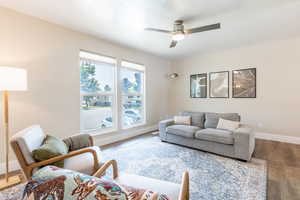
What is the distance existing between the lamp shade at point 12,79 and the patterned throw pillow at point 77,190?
178cm

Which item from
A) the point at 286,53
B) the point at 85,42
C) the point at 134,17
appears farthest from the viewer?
the point at 286,53

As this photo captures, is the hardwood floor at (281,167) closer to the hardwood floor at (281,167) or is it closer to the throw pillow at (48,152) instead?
the hardwood floor at (281,167)

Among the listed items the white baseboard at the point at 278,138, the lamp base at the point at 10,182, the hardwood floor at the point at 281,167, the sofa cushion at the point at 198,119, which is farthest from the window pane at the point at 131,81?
the white baseboard at the point at 278,138

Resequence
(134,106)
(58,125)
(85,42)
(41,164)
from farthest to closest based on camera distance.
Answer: (134,106)
(85,42)
(58,125)
(41,164)

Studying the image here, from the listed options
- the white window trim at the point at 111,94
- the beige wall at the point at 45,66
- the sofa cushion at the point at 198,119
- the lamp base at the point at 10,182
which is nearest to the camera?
the lamp base at the point at 10,182

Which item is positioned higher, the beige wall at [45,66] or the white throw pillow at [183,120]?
the beige wall at [45,66]

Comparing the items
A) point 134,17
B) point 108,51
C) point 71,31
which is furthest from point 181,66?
point 71,31

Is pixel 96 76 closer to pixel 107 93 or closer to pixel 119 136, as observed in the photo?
pixel 107 93

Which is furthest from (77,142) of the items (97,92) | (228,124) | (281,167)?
(281,167)

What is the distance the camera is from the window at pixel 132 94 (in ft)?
14.3

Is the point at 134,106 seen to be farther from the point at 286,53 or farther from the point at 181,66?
the point at 286,53

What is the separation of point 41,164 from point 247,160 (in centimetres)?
317

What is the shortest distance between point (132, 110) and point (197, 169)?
2.78 m

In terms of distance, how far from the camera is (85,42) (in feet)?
11.0
